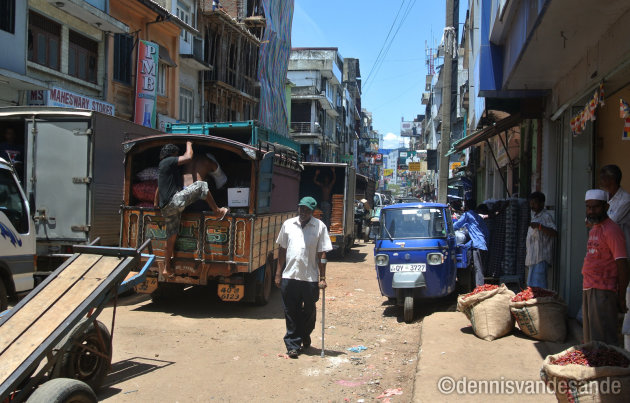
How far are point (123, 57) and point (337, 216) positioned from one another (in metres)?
9.27

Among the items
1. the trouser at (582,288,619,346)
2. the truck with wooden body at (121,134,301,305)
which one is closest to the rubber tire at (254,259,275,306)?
the truck with wooden body at (121,134,301,305)

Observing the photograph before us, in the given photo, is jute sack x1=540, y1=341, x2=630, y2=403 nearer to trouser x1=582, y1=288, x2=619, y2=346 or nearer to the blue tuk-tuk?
trouser x1=582, y1=288, x2=619, y2=346

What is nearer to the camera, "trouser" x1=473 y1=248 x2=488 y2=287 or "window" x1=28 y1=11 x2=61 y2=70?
"trouser" x1=473 y1=248 x2=488 y2=287

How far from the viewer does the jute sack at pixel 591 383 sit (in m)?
3.36

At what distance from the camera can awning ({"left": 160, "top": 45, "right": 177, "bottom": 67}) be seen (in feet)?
68.2

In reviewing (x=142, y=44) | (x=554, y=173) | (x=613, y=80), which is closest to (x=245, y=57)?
(x=142, y=44)

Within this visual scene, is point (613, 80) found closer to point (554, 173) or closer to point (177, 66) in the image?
point (554, 173)

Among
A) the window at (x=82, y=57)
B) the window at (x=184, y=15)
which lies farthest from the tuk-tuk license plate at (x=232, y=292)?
the window at (x=184, y=15)

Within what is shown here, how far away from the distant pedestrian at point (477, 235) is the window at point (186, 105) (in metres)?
17.0

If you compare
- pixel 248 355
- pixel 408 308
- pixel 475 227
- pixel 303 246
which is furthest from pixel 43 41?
pixel 475 227

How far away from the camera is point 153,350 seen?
6.48 meters

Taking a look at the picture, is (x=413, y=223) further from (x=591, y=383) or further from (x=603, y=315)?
(x=591, y=383)

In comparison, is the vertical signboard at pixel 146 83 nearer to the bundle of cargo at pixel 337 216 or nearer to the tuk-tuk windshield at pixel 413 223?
the bundle of cargo at pixel 337 216

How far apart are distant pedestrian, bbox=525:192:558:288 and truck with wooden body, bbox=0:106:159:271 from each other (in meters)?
6.99
